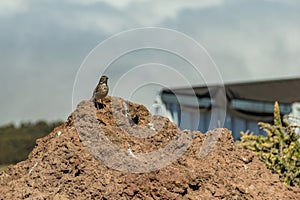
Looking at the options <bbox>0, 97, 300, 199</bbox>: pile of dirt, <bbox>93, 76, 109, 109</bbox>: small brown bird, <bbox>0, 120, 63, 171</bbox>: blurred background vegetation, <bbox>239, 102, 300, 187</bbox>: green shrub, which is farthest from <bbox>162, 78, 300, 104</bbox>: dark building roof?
<bbox>0, 97, 300, 199</bbox>: pile of dirt

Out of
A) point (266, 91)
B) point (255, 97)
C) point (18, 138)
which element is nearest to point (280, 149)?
point (255, 97)

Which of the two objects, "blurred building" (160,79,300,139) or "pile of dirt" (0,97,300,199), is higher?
"blurred building" (160,79,300,139)

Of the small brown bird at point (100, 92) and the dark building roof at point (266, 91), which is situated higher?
the dark building roof at point (266, 91)

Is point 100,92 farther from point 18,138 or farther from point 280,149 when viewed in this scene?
point 18,138

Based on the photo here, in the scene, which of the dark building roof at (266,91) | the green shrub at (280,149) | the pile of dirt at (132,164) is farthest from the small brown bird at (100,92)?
the dark building roof at (266,91)

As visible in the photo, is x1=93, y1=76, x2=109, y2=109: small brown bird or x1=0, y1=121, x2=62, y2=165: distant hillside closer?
x1=93, y1=76, x2=109, y2=109: small brown bird

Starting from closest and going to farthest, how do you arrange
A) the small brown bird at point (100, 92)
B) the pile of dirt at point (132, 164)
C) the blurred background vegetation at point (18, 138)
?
1. the pile of dirt at point (132, 164)
2. the small brown bird at point (100, 92)
3. the blurred background vegetation at point (18, 138)

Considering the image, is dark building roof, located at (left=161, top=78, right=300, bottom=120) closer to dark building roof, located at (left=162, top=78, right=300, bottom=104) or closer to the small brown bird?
dark building roof, located at (left=162, top=78, right=300, bottom=104)

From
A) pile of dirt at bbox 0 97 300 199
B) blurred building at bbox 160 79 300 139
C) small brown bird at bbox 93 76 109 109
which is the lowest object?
pile of dirt at bbox 0 97 300 199

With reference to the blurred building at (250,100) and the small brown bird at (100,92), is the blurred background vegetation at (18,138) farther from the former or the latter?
the small brown bird at (100,92)
